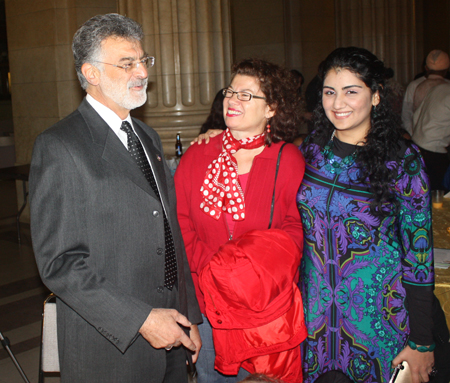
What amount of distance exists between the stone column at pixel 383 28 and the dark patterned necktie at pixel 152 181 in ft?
27.4

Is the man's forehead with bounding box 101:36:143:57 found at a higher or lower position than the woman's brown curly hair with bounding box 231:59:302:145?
higher

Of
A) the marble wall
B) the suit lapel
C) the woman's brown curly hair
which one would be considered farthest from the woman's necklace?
the marble wall

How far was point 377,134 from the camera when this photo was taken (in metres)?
1.92

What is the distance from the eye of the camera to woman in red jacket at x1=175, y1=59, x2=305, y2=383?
2084 mm

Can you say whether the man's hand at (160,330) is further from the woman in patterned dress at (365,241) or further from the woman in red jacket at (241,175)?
the woman in patterned dress at (365,241)

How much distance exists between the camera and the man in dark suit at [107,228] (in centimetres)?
150

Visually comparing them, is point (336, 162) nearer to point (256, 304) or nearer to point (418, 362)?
point (256, 304)

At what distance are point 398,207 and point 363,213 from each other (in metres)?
0.14

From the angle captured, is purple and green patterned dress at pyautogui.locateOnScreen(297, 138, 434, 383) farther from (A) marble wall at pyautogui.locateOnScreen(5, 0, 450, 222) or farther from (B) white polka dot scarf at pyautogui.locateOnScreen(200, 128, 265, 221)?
(A) marble wall at pyautogui.locateOnScreen(5, 0, 450, 222)

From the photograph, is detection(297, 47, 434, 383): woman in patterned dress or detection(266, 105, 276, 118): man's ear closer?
detection(297, 47, 434, 383): woman in patterned dress

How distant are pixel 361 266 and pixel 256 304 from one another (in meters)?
0.48

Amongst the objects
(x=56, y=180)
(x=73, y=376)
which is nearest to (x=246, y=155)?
(x=56, y=180)

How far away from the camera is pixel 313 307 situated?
195 centimetres

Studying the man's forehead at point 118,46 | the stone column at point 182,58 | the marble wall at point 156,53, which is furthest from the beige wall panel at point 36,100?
the man's forehead at point 118,46
